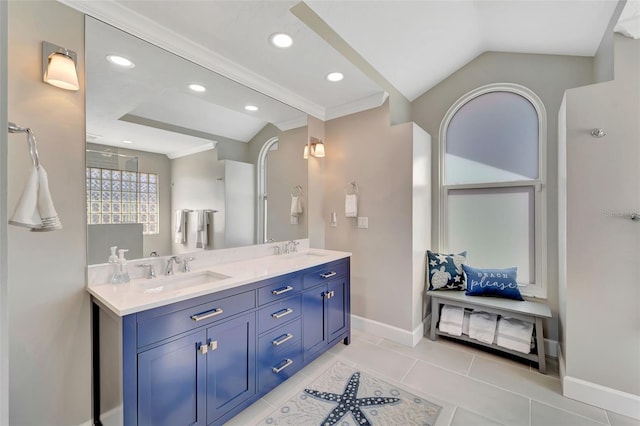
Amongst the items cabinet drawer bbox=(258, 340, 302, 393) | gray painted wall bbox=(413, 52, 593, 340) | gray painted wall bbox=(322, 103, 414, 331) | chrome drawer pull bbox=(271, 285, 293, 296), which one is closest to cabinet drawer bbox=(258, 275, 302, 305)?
chrome drawer pull bbox=(271, 285, 293, 296)

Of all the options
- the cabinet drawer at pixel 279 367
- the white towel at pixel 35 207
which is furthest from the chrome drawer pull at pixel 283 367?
the white towel at pixel 35 207

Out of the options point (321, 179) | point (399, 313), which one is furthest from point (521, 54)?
point (399, 313)

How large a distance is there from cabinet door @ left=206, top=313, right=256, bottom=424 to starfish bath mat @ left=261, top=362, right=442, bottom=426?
0.92 feet

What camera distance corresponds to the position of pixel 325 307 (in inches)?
93.2

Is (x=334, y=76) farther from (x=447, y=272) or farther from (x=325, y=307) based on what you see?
(x=447, y=272)

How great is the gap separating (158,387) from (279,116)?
228cm

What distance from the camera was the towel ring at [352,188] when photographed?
2.99 meters

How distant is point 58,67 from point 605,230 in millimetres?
3339

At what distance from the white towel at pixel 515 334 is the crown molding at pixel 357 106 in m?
2.37

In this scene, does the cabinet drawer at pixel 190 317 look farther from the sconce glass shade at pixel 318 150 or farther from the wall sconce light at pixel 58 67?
the sconce glass shade at pixel 318 150

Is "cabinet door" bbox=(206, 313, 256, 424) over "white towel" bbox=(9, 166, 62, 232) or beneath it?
beneath

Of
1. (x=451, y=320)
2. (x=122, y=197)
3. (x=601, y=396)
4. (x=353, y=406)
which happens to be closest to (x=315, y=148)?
(x=122, y=197)

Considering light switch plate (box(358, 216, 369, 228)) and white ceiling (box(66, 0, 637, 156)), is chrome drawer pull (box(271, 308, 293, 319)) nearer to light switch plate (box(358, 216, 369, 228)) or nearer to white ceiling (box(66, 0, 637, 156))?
light switch plate (box(358, 216, 369, 228))

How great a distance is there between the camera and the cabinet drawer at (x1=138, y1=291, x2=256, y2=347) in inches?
51.3
